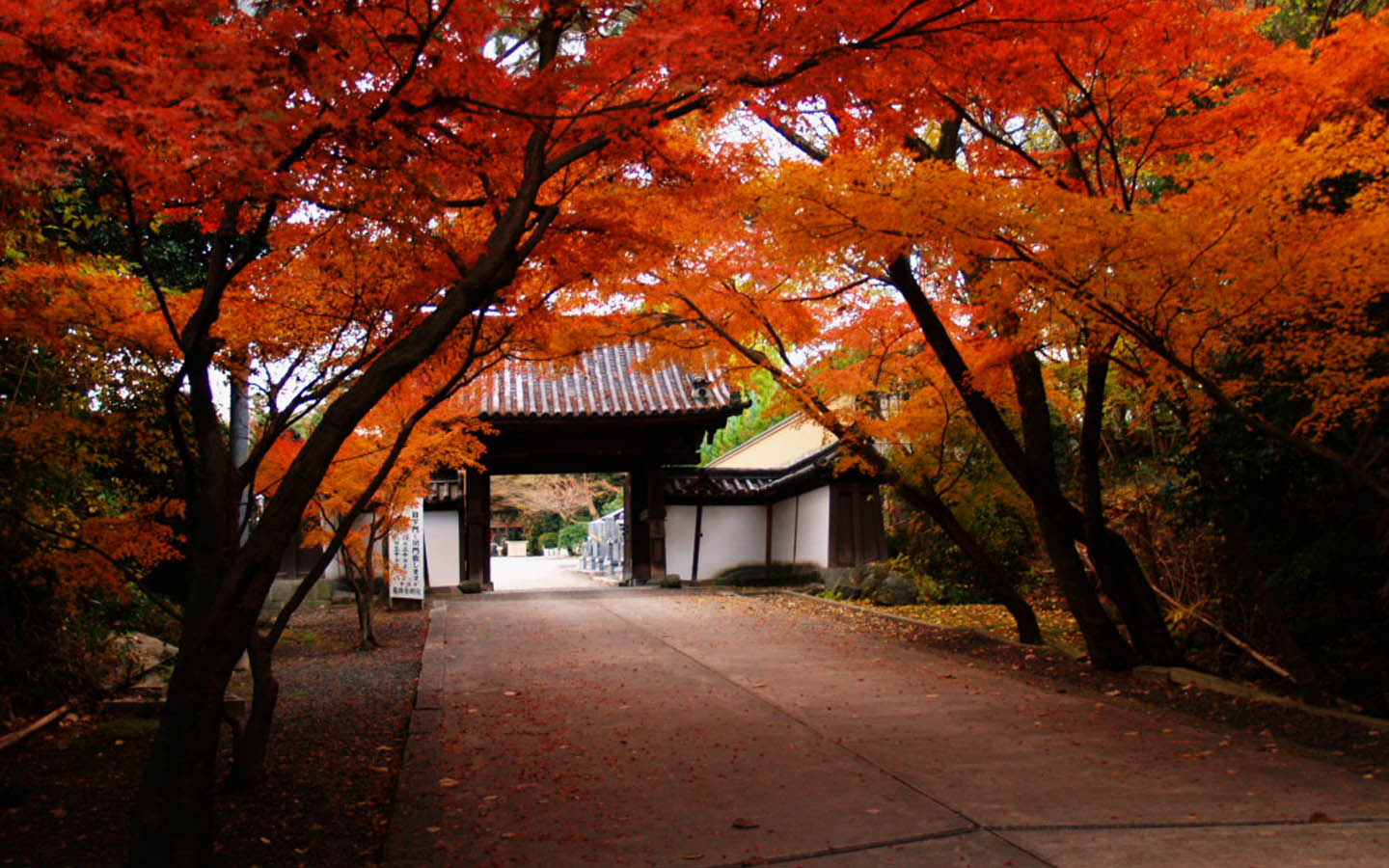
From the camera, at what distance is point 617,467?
725 inches

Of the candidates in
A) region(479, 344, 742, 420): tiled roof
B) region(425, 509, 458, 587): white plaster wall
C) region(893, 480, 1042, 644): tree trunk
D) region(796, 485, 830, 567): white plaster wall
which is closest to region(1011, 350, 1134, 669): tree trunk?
region(893, 480, 1042, 644): tree trunk

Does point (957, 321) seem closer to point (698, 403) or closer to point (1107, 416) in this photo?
point (1107, 416)

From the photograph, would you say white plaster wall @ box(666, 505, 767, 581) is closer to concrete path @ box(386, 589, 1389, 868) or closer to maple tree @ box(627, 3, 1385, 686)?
concrete path @ box(386, 589, 1389, 868)

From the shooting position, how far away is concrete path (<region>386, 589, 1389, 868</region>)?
3.74 m

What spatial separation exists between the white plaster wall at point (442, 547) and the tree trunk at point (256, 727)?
13235mm

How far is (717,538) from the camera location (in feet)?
63.4

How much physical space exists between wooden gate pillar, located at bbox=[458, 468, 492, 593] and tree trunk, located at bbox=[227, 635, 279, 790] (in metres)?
11.8

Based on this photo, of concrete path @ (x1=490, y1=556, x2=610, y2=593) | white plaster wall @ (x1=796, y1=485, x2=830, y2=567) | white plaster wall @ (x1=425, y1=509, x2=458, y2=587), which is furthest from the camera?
concrete path @ (x1=490, y1=556, x2=610, y2=593)

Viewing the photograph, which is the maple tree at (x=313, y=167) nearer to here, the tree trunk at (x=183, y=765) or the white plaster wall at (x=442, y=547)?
the tree trunk at (x=183, y=765)

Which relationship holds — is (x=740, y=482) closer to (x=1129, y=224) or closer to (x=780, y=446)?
(x=780, y=446)

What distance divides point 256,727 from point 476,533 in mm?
12240

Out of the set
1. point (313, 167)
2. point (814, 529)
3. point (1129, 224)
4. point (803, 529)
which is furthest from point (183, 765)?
point (803, 529)

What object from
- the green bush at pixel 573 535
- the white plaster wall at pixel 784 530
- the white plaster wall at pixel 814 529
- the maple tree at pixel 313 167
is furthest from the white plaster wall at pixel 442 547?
the green bush at pixel 573 535

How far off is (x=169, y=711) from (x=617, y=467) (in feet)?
49.3
